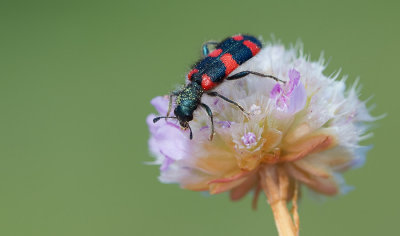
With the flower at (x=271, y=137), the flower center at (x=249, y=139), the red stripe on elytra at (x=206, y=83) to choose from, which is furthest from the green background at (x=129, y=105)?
the flower center at (x=249, y=139)

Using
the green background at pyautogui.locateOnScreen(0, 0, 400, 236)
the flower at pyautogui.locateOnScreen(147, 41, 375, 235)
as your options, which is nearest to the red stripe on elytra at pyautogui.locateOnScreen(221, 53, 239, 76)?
the flower at pyautogui.locateOnScreen(147, 41, 375, 235)

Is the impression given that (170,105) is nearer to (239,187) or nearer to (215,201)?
(239,187)

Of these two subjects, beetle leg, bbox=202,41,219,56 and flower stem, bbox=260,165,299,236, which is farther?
beetle leg, bbox=202,41,219,56

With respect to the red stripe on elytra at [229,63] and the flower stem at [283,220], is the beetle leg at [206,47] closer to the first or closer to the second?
the red stripe on elytra at [229,63]

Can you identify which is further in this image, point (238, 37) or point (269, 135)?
point (238, 37)

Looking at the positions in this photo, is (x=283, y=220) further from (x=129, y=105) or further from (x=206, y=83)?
(x=129, y=105)

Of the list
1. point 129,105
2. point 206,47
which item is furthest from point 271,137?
point 129,105

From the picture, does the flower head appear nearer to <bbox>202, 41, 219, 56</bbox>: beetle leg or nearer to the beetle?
the beetle

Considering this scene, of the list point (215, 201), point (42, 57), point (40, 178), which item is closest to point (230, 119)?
point (215, 201)
